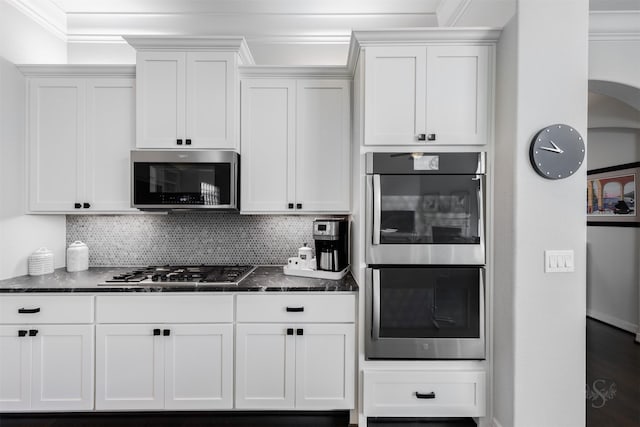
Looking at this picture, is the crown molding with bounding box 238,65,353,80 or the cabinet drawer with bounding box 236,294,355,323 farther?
the crown molding with bounding box 238,65,353,80

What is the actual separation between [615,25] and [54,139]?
4.44 m

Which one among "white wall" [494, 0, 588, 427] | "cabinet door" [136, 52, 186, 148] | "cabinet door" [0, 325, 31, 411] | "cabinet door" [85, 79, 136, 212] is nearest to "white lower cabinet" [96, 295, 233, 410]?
"cabinet door" [0, 325, 31, 411]

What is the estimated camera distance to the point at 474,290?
2020 millimetres

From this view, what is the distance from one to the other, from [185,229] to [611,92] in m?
3.86

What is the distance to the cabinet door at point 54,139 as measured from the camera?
2.47 m

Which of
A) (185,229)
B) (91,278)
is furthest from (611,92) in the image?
(91,278)

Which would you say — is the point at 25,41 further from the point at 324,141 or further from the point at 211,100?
the point at 324,141

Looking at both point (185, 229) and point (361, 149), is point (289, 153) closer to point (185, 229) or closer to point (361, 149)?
point (361, 149)

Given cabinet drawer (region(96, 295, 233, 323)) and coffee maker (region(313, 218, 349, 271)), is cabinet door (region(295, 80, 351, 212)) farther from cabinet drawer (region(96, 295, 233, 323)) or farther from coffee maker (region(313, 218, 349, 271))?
cabinet drawer (region(96, 295, 233, 323))

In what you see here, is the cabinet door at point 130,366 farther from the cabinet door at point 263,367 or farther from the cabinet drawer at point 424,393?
the cabinet drawer at point 424,393

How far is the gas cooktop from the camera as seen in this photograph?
217 centimetres

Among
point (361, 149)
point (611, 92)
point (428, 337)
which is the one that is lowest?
point (428, 337)

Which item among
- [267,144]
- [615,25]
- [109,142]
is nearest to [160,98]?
[109,142]

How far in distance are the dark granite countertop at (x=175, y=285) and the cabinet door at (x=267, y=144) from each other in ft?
1.85
